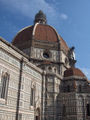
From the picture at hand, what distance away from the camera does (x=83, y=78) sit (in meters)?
29.6

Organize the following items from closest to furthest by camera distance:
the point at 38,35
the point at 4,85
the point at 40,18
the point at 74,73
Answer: the point at 4,85 < the point at 74,73 < the point at 38,35 < the point at 40,18

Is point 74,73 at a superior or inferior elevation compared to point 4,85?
superior

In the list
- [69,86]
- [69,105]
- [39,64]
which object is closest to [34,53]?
[39,64]

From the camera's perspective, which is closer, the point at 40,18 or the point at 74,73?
the point at 74,73

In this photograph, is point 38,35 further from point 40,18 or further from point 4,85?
point 4,85

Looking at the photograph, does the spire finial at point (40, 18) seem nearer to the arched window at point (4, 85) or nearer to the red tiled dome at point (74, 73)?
the red tiled dome at point (74, 73)

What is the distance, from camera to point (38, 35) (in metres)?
35.0

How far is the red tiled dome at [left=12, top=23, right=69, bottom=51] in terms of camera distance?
34.6 meters

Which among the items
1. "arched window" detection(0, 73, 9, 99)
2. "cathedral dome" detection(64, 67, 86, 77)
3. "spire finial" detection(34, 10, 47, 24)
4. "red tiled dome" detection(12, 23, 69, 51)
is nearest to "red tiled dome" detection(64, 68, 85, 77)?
"cathedral dome" detection(64, 67, 86, 77)

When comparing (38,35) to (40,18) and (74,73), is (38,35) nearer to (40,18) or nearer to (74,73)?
(74,73)

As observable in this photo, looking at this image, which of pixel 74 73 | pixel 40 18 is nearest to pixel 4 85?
pixel 74 73

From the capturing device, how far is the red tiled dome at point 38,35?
34594 mm

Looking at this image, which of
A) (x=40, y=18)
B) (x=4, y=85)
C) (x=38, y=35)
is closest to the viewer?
(x=4, y=85)

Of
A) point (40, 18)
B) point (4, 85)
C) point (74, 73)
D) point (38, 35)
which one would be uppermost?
point (40, 18)
